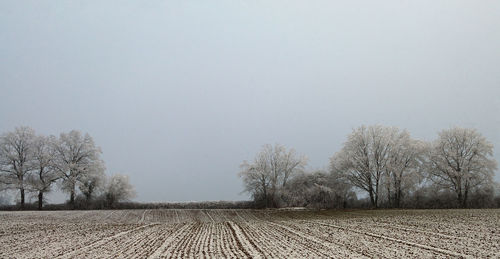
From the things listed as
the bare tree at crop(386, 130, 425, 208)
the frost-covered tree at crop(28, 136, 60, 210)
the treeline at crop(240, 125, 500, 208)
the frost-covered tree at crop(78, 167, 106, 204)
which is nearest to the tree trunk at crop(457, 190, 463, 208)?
the treeline at crop(240, 125, 500, 208)

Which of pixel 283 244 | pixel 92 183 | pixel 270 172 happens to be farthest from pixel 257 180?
pixel 283 244

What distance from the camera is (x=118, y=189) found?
68.8 metres

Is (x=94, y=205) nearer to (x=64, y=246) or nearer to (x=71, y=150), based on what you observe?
(x=71, y=150)

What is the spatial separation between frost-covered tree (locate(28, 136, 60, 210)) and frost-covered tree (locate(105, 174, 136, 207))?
8579 mm

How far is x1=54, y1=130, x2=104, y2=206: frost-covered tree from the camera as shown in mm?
63188

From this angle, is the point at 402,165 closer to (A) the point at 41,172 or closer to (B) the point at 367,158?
(B) the point at 367,158

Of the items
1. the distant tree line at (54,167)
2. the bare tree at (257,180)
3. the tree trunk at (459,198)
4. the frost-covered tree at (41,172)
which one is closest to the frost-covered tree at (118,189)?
the distant tree line at (54,167)

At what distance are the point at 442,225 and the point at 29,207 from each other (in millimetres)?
59114

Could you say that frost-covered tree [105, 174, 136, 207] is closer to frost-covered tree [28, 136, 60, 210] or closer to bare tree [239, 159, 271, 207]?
frost-covered tree [28, 136, 60, 210]

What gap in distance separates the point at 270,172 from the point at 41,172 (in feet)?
119

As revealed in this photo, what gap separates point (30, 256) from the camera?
63.3 ft

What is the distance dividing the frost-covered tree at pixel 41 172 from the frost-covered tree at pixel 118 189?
858 centimetres

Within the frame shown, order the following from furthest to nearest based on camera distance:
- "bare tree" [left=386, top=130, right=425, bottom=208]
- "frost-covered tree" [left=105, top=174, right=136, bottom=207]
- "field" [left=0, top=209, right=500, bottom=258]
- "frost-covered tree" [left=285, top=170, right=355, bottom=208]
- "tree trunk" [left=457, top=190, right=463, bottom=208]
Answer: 1. "frost-covered tree" [left=105, top=174, right=136, bottom=207]
2. "frost-covered tree" [left=285, top=170, right=355, bottom=208]
3. "bare tree" [left=386, top=130, right=425, bottom=208]
4. "tree trunk" [left=457, top=190, right=463, bottom=208]
5. "field" [left=0, top=209, right=500, bottom=258]

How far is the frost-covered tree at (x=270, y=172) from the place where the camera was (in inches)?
2677
